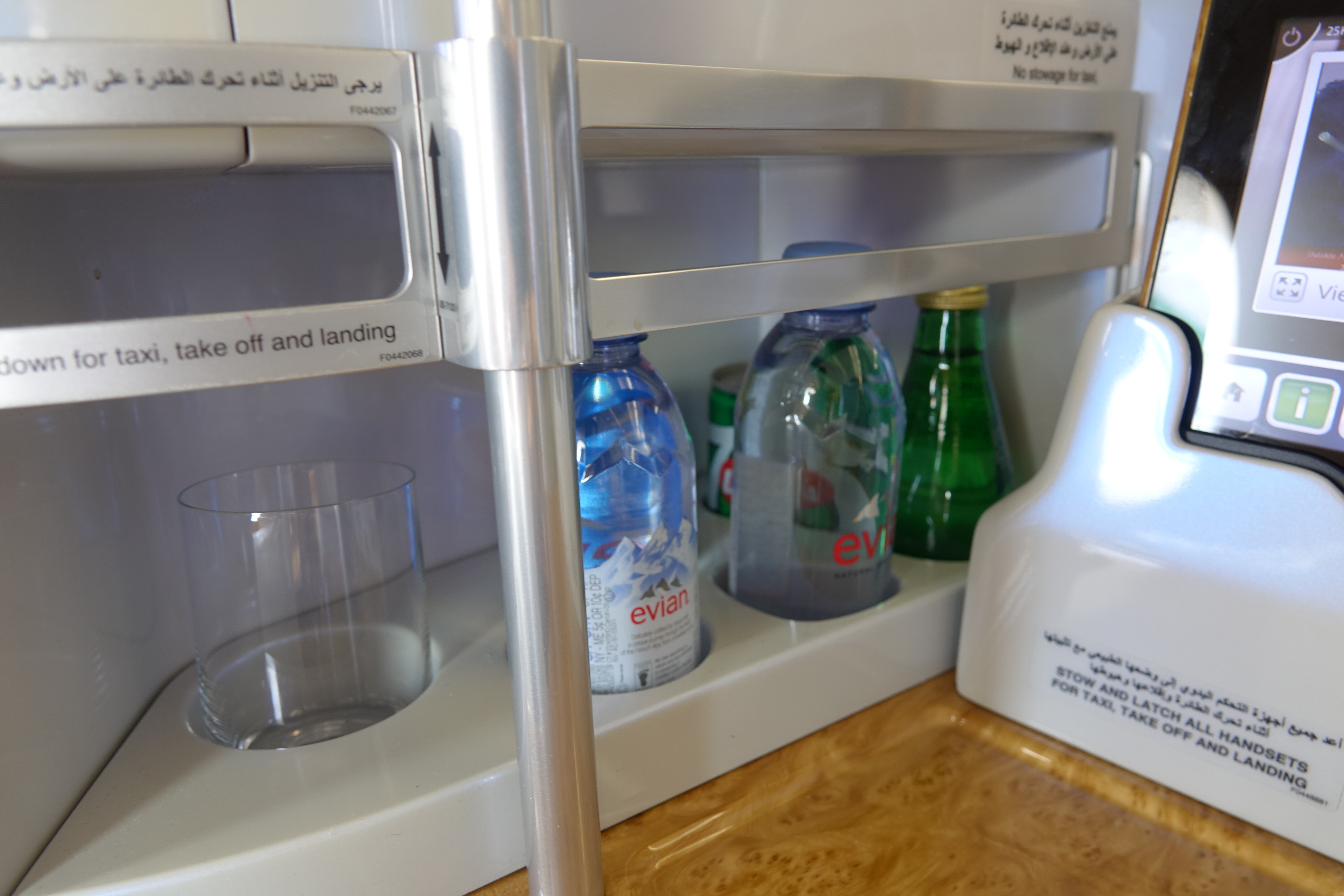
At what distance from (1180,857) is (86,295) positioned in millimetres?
603

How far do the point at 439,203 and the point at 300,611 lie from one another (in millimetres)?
252

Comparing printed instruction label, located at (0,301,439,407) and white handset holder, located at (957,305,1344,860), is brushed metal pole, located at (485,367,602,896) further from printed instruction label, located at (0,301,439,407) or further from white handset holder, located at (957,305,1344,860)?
white handset holder, located at (957,305,1344,860)

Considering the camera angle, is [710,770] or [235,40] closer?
[235,40]

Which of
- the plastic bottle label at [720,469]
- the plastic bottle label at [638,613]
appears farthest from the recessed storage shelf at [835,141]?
the plastic bottle label at [720,469]

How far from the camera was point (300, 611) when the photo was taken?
46 centimetres

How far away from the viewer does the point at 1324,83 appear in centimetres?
44

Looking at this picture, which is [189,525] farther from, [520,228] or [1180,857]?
[1180,857]

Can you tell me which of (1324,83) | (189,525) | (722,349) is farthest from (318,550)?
(1324,83)

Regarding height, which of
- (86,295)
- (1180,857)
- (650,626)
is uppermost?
(86,295)

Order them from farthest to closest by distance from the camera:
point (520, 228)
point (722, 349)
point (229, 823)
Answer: point (722, 349)
point (229, 823)
point (520, 228)

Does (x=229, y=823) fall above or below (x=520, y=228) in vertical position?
below

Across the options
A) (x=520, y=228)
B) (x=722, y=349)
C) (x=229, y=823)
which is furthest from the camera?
(x=722, y=349)

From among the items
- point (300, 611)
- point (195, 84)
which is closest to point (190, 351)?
point (195, 84)

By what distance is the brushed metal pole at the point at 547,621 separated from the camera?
31cm
